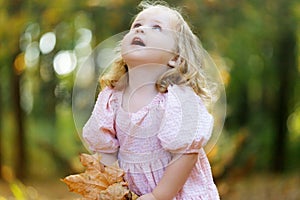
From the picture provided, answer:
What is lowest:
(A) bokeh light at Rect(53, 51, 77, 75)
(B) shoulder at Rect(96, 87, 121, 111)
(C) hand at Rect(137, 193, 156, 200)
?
(A) bokeh light at Rect(53, 51, 77, 75)

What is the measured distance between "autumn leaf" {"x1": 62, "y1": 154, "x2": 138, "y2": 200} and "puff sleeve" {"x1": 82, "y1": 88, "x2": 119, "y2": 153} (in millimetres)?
30

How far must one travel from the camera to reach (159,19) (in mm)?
1485

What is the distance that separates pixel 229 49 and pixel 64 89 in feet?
3.85

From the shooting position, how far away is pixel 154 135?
1.45 meters

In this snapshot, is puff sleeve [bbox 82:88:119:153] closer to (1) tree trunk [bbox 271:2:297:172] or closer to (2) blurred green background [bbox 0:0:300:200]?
(2) blurred green background [bbox 0:0:300:200]

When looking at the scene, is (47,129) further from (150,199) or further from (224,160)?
(150,199)

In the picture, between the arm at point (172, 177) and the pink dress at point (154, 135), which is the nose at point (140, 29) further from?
the arm at point (172, 177)

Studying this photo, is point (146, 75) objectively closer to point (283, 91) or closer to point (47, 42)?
point (47, 42)

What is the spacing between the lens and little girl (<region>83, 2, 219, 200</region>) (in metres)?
1.42

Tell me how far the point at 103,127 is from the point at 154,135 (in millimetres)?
119

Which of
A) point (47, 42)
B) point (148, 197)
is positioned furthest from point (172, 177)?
point (47, 42)

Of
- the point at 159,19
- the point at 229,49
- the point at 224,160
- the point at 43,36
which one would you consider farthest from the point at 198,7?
the point at 159,19

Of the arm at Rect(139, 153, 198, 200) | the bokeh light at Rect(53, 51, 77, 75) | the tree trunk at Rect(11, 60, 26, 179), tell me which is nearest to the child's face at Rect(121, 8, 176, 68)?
the arm at Rect(139, 153, 198, 200)

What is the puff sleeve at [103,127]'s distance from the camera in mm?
1499
